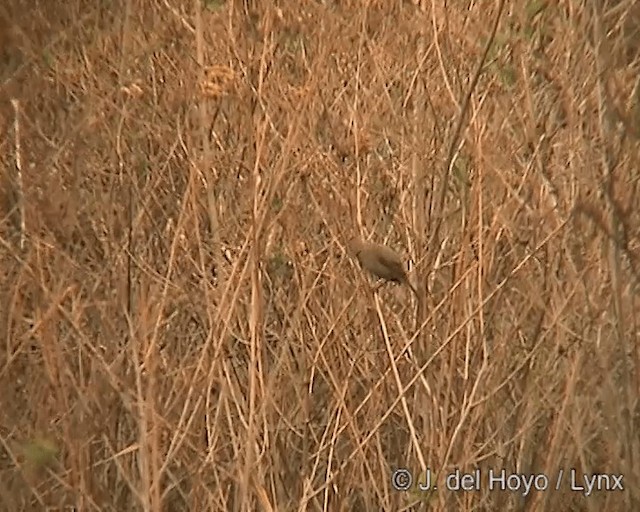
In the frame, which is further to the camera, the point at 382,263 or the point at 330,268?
the point at 330,268

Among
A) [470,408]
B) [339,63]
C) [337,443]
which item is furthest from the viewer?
[339,63]

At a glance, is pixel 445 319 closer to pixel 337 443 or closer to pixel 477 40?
pixel 337 443

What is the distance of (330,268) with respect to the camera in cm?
118

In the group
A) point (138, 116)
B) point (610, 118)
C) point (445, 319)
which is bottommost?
point (445, 319)

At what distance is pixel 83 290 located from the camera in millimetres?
1241

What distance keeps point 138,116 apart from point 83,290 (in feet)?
0.91

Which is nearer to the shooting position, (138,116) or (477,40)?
(477,40)

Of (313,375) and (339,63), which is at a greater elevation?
(339,63)

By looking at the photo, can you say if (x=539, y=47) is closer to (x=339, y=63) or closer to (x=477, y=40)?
(x=477, y=40)

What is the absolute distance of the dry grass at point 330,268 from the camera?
104 centimetres

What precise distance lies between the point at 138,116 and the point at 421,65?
40 cm

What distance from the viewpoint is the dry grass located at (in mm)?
1039

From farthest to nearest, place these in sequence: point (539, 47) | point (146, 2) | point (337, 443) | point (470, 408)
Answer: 1. point (146, 2)
2. point (539, 47)
3. point (337, 443)
4. point (470, 408)

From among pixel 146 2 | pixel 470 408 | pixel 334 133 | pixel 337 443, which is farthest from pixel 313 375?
pixel 146 2
